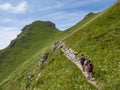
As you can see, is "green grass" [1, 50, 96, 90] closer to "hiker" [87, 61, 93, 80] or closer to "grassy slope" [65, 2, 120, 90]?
"hiker" [87, 61, 93, 80]

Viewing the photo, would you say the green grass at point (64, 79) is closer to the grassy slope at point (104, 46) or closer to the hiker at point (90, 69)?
the hiker at point (90, 69)

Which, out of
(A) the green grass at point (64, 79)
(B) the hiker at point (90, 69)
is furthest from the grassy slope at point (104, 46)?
(A) the green grass at point (64, 79)

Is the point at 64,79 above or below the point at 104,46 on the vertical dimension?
below

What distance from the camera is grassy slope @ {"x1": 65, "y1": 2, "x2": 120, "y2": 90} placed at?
47394 mm

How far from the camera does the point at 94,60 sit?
58625 millimetres

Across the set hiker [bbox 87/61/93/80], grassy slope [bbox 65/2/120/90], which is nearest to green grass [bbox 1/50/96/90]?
hiker [bbox 87/61/93/80]

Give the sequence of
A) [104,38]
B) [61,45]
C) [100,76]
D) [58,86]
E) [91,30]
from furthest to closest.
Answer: [61,45]
[91,30]
[104,38]
[58,86]
[100,76]

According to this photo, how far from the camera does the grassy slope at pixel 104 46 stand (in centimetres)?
4739

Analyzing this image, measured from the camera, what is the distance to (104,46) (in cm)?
6569

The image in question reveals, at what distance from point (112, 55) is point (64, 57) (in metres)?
17.9

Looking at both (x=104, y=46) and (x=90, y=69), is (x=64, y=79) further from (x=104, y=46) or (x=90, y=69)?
(x=104, y=46)

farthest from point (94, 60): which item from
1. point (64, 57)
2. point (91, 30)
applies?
point (91, 30)

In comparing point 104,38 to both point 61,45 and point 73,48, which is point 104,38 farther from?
point 61,45

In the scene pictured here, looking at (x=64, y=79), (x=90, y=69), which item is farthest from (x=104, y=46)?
(x=90, y=69)
